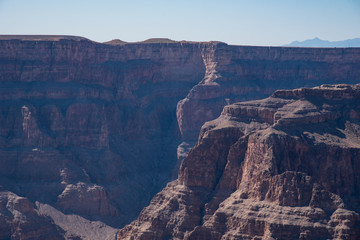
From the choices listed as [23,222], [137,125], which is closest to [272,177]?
[23,222]

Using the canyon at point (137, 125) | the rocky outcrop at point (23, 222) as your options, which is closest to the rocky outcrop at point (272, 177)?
the canyon at point (137, 125)

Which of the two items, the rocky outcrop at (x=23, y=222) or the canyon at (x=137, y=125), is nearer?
the canyon at (x=137, y=125)

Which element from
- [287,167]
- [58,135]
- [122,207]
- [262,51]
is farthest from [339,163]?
[262,51]

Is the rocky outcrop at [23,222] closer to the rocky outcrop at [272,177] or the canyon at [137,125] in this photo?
the canyon at [137,125]

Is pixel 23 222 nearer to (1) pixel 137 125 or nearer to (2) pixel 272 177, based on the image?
(2) pixel 272 177

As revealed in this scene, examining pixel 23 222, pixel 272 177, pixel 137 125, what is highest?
pixel 272 177

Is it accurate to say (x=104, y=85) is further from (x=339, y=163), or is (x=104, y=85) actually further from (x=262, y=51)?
(x=339, y=163)

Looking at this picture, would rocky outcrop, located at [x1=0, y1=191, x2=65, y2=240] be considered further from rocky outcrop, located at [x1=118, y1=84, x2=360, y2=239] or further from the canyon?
rocky outcrop, located at [x1=118, y1=84, x2=360, y2=239]
